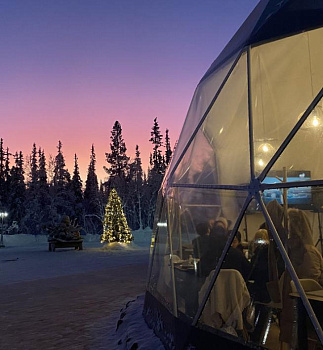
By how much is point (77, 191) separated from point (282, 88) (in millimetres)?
53320

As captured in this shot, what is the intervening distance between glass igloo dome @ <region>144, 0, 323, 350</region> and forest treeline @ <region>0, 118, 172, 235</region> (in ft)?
117

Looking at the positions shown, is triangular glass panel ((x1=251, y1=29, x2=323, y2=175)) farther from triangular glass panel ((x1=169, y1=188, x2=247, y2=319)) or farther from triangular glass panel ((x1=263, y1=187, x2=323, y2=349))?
triangular glass panel ((x1=169, y1=188, x2=247, y2=319))

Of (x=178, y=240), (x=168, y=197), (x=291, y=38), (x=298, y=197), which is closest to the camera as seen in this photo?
(x=298, y=197)

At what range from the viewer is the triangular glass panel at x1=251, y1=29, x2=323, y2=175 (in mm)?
3822

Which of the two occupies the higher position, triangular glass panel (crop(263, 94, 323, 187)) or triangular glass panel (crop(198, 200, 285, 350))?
triangular glass panel (crop(263, 94, 323, 187))

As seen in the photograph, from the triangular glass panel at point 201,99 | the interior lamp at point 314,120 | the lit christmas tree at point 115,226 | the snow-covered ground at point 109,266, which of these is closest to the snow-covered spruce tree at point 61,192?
the lit christmas tree at point 115,226

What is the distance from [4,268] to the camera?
16812mm

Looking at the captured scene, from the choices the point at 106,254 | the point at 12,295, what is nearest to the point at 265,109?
the point at 12,295

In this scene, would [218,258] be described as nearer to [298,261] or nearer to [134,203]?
[298,261]

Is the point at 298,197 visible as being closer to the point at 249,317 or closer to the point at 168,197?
the point at 249,317

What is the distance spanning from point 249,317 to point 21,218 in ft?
163

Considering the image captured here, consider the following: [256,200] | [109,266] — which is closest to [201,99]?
[256,200]

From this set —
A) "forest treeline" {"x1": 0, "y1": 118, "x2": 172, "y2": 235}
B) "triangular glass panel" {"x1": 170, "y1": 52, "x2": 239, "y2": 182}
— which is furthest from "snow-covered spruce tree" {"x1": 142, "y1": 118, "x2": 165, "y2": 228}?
"triangular glass panel" {"x1": 170, "y1": 52, "x2": 239, "y2": 182}

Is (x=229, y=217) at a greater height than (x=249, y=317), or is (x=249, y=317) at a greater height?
(x=229, y=217)
